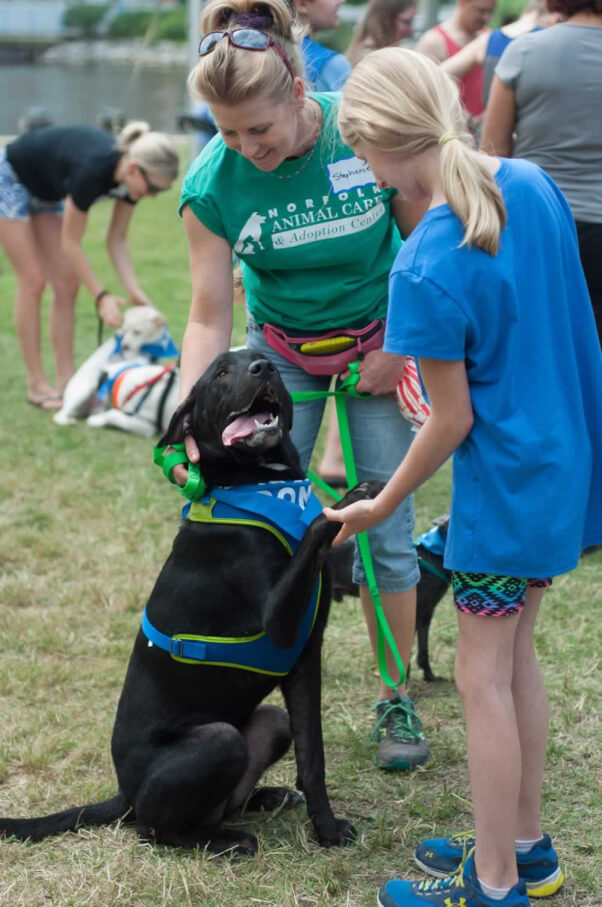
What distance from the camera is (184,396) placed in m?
2.95

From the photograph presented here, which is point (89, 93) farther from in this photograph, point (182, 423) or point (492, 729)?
point (492, 729)

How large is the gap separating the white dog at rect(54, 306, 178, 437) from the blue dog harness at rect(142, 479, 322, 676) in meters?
4.04

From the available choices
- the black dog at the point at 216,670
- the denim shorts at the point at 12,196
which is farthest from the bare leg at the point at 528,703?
the denim shorts at the point at 12,196

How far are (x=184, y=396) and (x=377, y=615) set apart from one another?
36.1 inches

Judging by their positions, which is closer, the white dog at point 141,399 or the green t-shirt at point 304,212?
the green t-shirt at point 304,212

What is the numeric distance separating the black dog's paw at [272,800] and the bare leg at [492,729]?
0.89 meters

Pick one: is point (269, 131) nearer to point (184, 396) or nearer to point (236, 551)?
point (184, 396)

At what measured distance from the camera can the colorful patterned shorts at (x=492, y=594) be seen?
226cm

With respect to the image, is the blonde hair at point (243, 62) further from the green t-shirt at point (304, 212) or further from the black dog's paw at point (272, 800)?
the black dog's paw at point (272, 800)

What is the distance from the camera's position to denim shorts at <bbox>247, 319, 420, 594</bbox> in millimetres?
3168

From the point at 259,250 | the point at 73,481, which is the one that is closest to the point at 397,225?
the point at 259,250

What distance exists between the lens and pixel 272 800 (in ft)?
10.2

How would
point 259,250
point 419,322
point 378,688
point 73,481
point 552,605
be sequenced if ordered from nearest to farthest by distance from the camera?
point 419,322
point 259,250
point 378,688
point 552,605
point 73,481

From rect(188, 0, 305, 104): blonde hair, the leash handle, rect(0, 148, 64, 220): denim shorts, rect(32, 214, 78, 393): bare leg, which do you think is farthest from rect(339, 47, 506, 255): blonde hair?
rect(32, 214, 78, 393): bare leg
